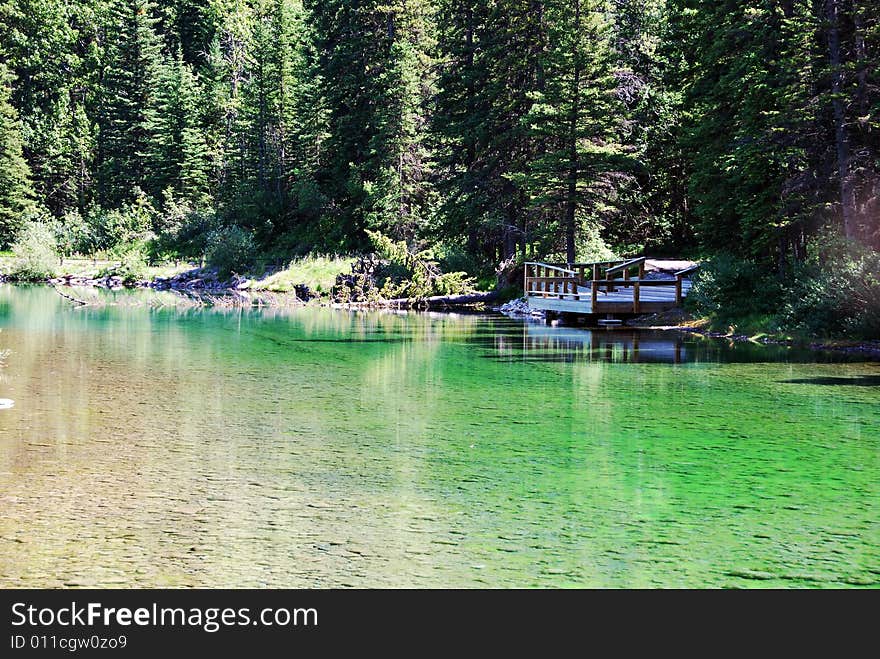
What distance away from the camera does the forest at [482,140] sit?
24969 millimetres

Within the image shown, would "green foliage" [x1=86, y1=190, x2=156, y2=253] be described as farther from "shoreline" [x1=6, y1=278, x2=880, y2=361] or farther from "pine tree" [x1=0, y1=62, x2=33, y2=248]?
"shoreline" [x1=6, y1=278, x2=880, y2=361]

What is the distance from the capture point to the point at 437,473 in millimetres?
9367

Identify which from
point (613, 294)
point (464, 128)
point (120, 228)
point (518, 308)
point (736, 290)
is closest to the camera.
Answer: point (736, 290)

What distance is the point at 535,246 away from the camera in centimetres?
4138

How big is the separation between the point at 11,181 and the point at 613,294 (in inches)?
2467

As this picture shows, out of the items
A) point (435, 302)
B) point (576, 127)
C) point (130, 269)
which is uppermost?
point (576, 127)

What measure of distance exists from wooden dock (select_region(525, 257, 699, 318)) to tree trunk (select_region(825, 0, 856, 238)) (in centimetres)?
741

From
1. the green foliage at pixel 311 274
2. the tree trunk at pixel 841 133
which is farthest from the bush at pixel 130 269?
the tree trunk at pixel 841 133

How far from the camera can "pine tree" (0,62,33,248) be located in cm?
7588

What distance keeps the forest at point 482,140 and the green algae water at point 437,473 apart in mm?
8386

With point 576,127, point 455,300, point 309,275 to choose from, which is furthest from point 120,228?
point 576,127

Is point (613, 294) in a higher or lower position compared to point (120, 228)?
lower

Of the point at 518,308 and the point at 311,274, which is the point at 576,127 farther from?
the point at 311,274
